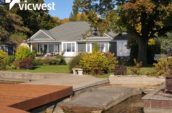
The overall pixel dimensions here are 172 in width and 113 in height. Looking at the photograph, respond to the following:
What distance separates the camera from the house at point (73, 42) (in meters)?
54.4

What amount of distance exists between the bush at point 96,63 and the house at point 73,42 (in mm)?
25555

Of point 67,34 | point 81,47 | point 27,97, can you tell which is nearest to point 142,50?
point 81,47

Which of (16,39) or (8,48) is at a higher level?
(16,39)

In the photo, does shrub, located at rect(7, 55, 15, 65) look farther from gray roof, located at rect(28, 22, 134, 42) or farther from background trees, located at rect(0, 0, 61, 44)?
gray roof, located at rect(28, 22, 134, 42)

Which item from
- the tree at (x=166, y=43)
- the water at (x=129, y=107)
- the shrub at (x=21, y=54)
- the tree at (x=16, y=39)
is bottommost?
the water at (x=129, y=107)

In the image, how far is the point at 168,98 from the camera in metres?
13.4

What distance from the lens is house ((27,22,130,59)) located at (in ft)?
178

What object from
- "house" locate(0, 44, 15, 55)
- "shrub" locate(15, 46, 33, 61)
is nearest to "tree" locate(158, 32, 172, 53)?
"shrub" locate(15, 46, 33, 61)

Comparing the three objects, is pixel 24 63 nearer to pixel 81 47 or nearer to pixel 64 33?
pixel 81 47

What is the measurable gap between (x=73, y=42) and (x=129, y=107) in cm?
4070

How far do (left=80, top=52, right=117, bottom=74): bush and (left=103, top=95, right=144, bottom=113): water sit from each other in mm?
8885

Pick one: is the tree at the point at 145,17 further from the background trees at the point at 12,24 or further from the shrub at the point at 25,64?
the background trees at the point at 12,24

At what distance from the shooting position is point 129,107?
635 inches

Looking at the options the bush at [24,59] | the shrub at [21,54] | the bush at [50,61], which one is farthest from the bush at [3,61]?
the bush at [50,61]
